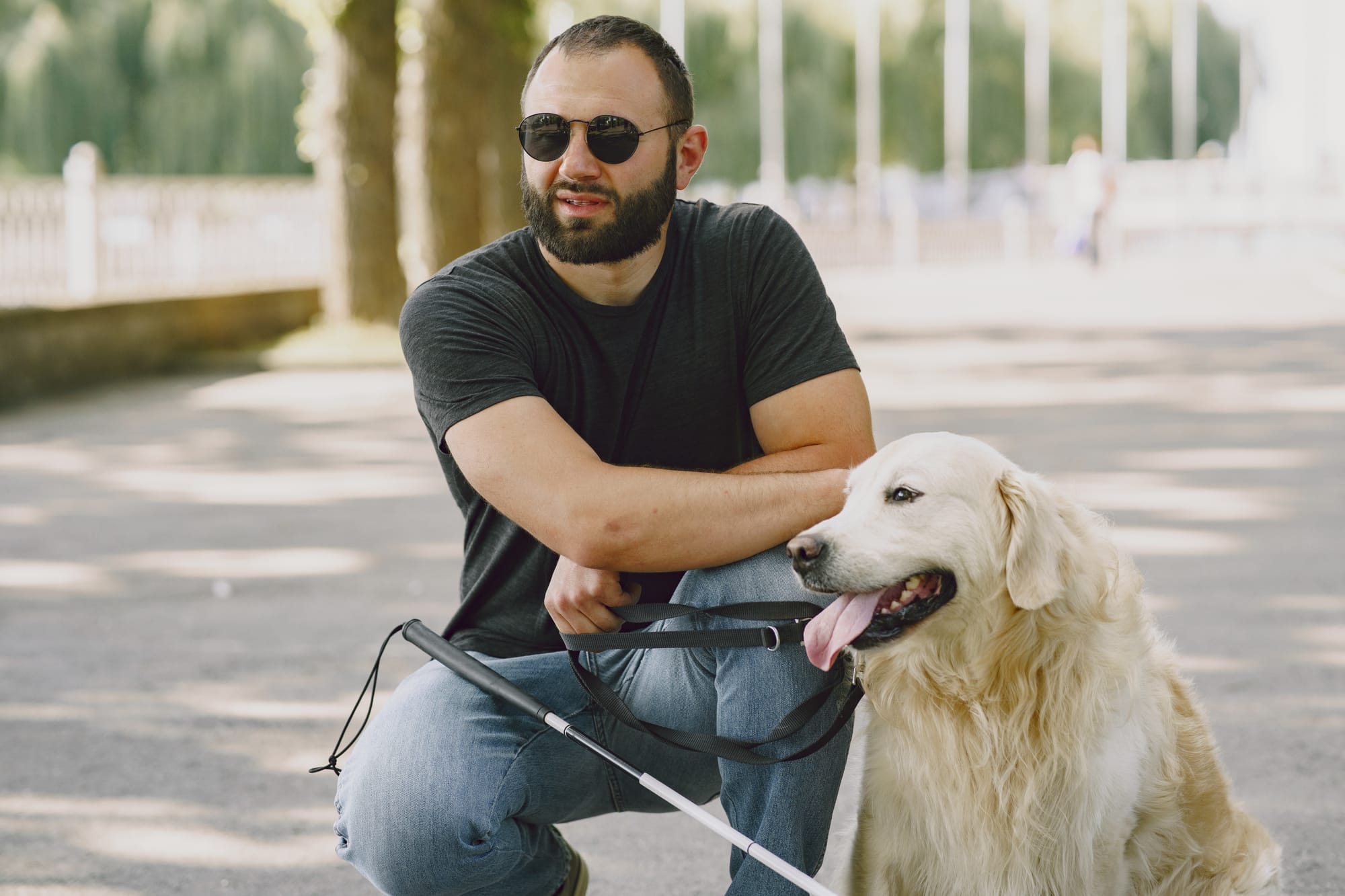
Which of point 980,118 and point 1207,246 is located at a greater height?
point 980,118

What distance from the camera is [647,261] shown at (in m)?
3.32

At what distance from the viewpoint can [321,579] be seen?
665 centimetres

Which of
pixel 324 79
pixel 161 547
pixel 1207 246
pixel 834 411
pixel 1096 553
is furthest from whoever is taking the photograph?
pixel 1207 246

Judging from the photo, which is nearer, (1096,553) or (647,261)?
(1096,553)

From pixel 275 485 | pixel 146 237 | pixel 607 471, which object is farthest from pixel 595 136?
pixel 146 237

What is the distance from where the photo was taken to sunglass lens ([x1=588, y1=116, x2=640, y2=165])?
3227 mm

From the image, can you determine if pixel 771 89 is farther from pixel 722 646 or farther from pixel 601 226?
pixel 722 646

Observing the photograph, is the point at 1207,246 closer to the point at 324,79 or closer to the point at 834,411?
the point at 324,79

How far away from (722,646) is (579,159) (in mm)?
1072

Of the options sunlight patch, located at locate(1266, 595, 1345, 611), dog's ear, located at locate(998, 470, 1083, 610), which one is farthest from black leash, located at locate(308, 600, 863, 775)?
sunlight patch, located at locate(1266, 595, 1345, 611)

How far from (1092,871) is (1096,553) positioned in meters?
0.62

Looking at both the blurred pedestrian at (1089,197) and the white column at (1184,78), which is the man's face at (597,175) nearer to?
the blurred pedestrian at (1089,197)

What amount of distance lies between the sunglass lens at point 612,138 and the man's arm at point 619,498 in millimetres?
573

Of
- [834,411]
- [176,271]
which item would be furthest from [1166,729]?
[176,271]
